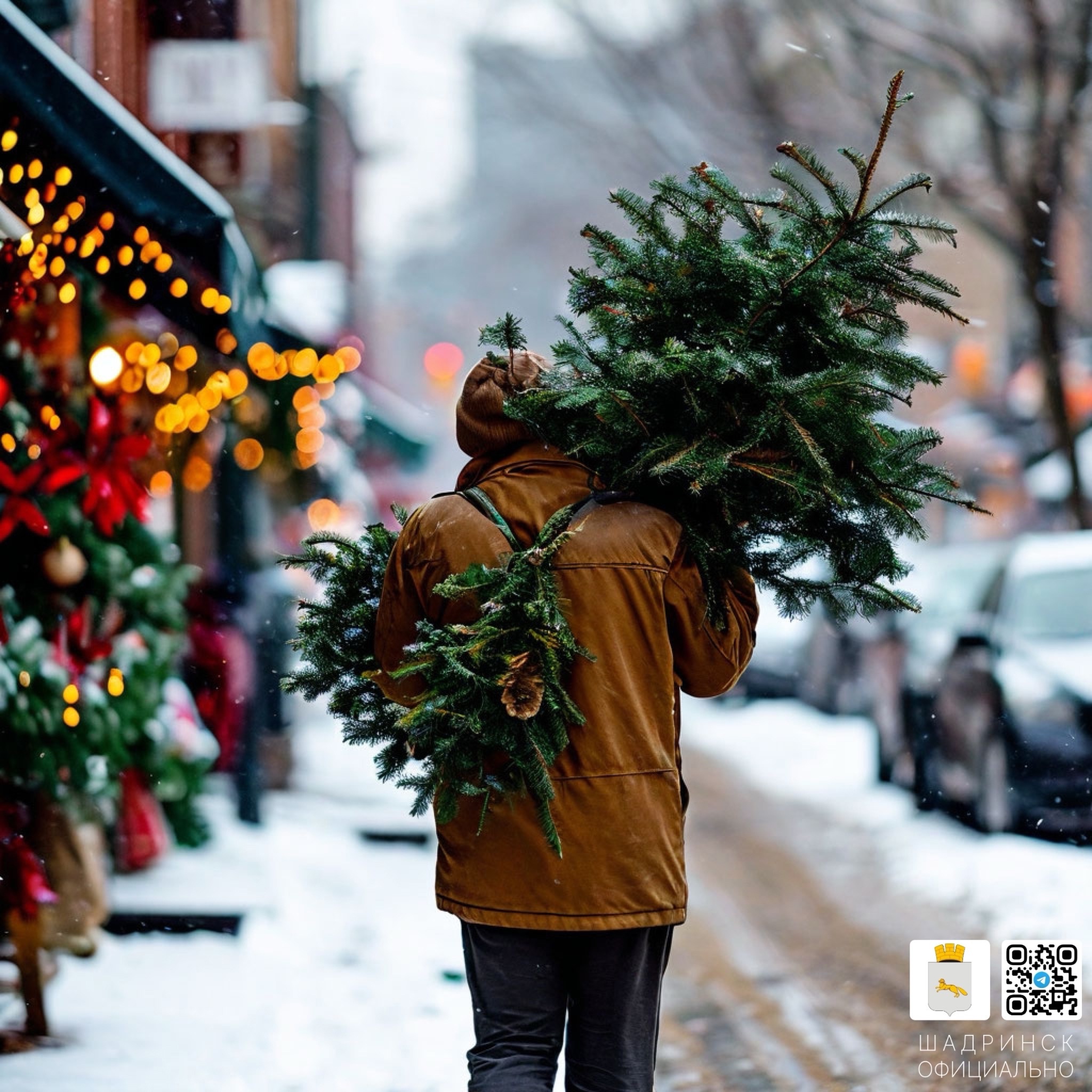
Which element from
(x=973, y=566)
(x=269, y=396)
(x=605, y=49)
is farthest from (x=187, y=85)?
(x=605, y=49)

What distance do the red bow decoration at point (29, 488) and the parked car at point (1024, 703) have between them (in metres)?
5.41

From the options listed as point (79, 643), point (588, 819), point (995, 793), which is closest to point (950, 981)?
point (588, 819)

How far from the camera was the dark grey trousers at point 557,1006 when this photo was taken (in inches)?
109

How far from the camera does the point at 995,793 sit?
26.1 ft

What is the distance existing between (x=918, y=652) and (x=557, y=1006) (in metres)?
7.40

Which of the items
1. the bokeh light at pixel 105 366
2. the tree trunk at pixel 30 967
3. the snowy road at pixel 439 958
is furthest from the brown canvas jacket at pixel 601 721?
the bokeh light at pixel 105 366

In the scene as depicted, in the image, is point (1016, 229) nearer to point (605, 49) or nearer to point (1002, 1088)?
point (605, 49)

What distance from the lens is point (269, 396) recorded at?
313 inches

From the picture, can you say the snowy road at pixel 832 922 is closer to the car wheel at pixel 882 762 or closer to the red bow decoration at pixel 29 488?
the car wheel at pixel 882 762

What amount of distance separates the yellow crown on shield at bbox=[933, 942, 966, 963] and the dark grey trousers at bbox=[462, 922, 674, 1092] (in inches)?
93.7

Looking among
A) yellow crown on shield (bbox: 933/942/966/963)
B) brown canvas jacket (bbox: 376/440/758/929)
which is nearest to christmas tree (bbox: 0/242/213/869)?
brown canvas jacket (bbox: 376/440/758/929)

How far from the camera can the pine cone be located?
8.74ft

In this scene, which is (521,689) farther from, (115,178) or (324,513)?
(324,513)

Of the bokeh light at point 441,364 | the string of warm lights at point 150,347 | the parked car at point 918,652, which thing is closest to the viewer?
the string of warm lights at point 150,347
